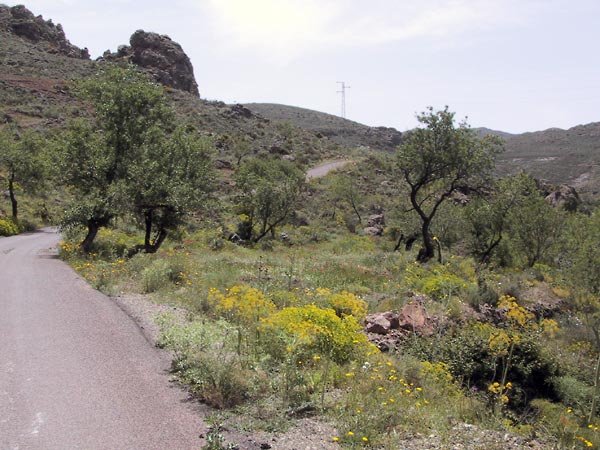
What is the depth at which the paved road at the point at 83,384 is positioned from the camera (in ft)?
16.0

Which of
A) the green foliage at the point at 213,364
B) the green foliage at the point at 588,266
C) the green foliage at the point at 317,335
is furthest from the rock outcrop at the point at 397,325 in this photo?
the green foliage at the point at 588,266

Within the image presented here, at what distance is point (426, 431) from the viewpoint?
544 centimetres

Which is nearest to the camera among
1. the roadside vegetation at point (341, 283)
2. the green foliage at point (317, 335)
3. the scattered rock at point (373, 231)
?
the roadside vegetation at point (341, 283)

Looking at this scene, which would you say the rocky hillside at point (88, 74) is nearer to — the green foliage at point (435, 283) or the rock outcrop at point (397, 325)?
the green foliage at point (435, 283)

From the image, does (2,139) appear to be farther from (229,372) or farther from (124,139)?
(229,372)

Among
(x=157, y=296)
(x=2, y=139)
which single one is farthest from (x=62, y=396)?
(x=2, y=139)

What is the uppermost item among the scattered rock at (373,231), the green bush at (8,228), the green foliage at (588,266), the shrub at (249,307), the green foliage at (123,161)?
the green foliage at (123,161)

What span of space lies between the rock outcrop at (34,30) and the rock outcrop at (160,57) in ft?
20.4

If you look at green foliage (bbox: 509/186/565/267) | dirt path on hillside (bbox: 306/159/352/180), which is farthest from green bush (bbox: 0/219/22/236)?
green foliage (bbox: 509/186/565/267)

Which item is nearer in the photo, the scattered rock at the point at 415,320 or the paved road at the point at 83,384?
the paved road at the point at 83,384

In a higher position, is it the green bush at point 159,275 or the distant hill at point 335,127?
the distant hill at point 335,127

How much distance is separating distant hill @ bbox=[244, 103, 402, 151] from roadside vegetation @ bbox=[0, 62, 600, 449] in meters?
58.5

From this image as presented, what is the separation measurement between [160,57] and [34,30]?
64.8 feet

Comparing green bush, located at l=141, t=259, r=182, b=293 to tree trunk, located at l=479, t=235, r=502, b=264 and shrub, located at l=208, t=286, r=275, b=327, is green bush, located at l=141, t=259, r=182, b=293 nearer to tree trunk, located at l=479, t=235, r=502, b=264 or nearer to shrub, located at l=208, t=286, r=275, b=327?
shrub, located at l=208, t=286, r=275, b=327
